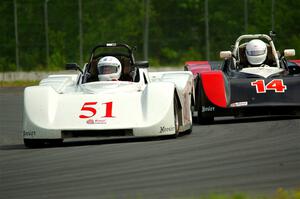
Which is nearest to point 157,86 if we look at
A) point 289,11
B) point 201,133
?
point 201,133

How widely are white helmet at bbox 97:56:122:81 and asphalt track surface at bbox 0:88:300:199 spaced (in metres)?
1.36

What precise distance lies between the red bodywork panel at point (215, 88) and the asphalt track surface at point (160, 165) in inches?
50.6

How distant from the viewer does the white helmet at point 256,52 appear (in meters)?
21.0

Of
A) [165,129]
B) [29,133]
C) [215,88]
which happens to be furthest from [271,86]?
[29,133]

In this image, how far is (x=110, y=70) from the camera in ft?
56.4

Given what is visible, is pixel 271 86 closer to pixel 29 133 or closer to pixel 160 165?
pixel 29 133

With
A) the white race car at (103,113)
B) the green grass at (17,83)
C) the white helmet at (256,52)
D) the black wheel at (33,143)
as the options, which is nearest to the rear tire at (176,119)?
the white race car at (103,113)

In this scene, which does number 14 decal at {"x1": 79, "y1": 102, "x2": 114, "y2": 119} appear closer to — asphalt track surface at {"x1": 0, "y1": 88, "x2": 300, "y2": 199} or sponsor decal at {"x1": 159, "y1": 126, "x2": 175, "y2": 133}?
asphalt track surface at {"x1": 0, "y1": 88, "x2": 300, "y2": 199}

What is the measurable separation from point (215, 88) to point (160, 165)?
6871mm

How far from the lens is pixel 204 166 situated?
11.7 m

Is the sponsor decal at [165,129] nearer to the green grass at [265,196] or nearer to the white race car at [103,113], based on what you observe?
the white race car at [103,113]

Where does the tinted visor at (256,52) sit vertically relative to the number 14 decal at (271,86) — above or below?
above

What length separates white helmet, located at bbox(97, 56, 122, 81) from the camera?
17172 millimetres

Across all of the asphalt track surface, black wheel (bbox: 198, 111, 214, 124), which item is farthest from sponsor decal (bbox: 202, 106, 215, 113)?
the asphalt track surface
